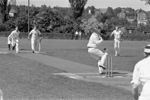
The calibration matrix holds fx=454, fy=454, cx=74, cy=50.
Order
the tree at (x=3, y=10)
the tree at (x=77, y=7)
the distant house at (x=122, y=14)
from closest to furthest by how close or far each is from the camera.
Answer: the tree at (x=3, y=10) → the tree at (x=77, y=7) → the distant house at (x=122, y=14)

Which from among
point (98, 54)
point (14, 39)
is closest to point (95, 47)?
point (98, 54)

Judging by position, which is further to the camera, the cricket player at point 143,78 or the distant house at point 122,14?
the distant house at point 122,14

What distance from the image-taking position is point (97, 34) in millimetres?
17297

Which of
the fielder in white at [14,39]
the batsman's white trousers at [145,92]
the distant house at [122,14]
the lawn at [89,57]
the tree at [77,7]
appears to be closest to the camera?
the batsman's white trousers at [145,92]

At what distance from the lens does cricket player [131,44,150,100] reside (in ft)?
19.8

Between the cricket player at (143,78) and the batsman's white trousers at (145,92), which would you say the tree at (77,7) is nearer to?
the cricket player at (143,78)

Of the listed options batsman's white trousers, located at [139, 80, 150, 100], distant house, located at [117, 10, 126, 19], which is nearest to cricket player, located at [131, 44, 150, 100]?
batsman's white trousers, located at [139, 80, 150, 100]

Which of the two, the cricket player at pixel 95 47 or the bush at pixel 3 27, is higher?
the cricket player at pixel 95 47

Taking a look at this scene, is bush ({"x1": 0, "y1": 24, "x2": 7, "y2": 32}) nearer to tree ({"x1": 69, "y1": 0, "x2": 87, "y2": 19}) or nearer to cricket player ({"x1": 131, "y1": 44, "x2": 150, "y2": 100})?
tree ({"x1": 69, "y1": 0, "x2": 87, "y2": 19})

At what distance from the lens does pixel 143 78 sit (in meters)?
6.23

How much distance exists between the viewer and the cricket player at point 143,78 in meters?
6.03

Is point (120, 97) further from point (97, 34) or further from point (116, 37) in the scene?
point (116, 37)

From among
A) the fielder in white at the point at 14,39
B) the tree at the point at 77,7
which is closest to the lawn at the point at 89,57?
the fielder in white at the point at 14,39

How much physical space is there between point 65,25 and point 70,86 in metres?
79.1
